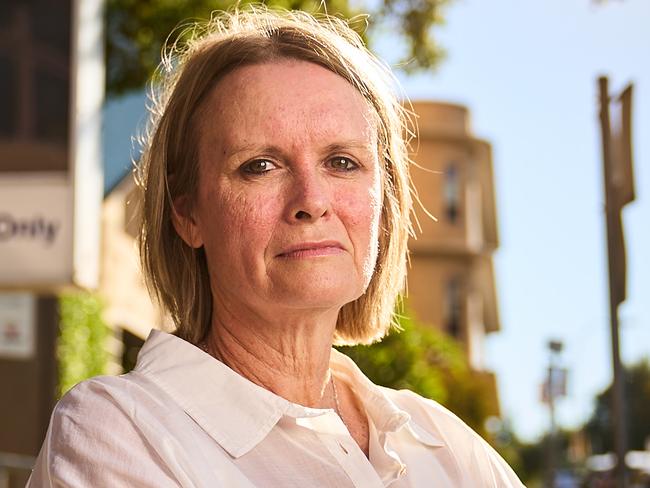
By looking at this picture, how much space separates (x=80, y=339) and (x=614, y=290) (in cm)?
974

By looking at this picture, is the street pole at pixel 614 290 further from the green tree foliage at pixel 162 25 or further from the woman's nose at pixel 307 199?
the green tree foliage at pixel 162 25

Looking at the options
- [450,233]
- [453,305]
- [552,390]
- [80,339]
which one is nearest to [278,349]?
[80,339]

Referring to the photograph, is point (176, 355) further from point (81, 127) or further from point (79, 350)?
point (79, 350)

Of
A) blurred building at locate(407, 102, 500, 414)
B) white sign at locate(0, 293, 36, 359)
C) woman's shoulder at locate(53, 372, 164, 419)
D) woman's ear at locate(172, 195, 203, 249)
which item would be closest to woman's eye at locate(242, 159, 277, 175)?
woman's ear at locate(172, 195, 203, 249)

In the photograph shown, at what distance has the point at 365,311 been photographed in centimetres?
294

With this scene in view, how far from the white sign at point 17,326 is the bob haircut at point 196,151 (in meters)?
11.4

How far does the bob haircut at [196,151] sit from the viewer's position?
2631 millimetres

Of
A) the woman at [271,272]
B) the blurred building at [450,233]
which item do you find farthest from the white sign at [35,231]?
the blurred building at [450,233]

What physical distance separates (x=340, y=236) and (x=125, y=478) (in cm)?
66

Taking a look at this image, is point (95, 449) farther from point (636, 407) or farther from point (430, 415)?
point (636, 407)

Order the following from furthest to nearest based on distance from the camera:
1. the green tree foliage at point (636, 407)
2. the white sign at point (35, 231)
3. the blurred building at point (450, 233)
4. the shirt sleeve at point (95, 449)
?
the green tree foliage at point (636, 407)
the blurred building at point (450, 233)
the white sign at point (35, 231)
the shirt sleeve at point (95, 449)

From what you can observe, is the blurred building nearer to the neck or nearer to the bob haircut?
the bob haircut

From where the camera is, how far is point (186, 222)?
2727mm

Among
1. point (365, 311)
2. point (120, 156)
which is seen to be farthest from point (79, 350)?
point (365, 311)
